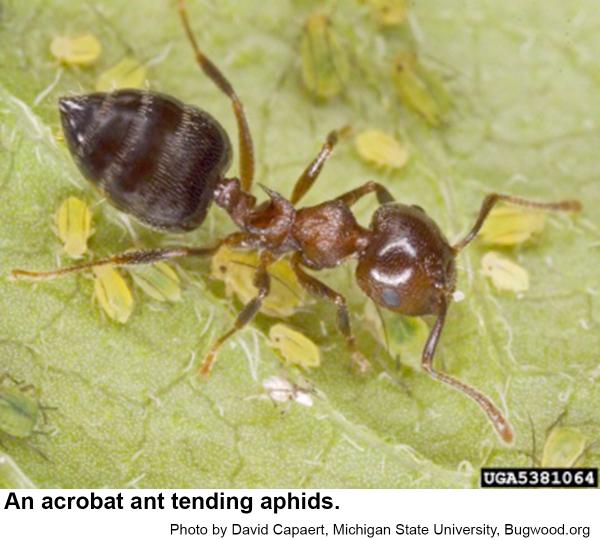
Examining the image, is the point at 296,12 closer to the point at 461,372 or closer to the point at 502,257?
the point at 502,257

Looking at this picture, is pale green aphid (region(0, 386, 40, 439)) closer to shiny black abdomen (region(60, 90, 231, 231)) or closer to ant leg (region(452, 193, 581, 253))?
shiny black abdomen (region(60, 90, 231, 231))

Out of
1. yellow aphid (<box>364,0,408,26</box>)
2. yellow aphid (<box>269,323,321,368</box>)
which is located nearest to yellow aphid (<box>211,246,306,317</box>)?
yellow aphid (<box>269,323,321,368</box>)

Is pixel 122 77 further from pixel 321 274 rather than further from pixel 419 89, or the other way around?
pixel 419 89

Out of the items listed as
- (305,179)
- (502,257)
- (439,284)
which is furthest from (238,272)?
(502,257)

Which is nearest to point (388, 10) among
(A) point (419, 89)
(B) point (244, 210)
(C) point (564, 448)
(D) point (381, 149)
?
(A) point (419, 89)
